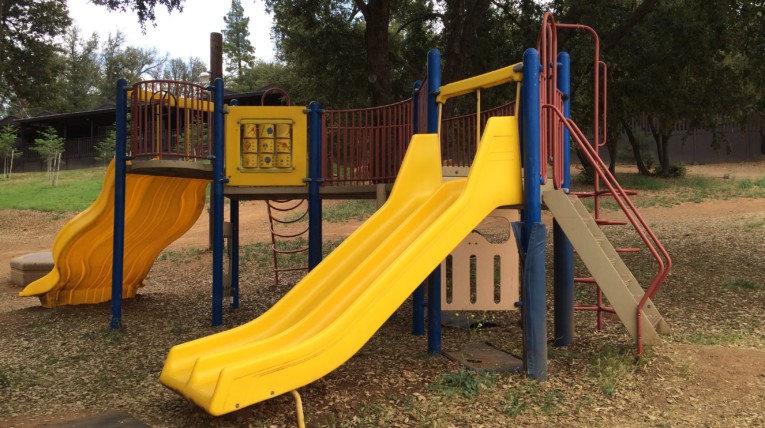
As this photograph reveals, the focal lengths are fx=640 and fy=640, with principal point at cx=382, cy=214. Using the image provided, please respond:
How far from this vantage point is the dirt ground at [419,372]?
4219 millimetres

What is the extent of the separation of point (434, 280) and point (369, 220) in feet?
2.55

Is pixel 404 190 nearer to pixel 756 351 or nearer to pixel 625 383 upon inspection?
pixel 625 383

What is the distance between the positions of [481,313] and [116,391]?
4.26 metres

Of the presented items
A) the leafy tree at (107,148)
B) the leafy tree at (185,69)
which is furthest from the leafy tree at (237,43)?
the leafy tree at (107,148)

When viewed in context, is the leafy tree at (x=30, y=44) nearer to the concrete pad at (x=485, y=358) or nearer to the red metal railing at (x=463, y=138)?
the red metal railing at (x=463, y=138)

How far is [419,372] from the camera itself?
203 inches

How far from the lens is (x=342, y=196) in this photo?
7871 mm

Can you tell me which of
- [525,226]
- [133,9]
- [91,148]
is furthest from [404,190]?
[91,148]

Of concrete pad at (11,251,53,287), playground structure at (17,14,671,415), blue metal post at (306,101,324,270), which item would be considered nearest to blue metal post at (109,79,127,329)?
playground structure at (17,14,671,415)

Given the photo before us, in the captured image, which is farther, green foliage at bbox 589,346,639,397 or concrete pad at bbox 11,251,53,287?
concrete pad at bbox 11,251,53,287

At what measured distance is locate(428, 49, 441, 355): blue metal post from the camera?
564cm

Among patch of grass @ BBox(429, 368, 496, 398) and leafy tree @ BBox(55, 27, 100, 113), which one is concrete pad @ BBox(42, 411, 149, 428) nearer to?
patch of grass @ BBox(429, 368, 496, 398)

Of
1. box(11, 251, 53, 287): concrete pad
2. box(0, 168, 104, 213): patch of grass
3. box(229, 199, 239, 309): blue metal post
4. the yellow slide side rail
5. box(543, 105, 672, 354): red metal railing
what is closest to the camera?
box(543, 105, 672, 354): red metal railing

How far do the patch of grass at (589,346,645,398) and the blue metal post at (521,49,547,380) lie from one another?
422mm
